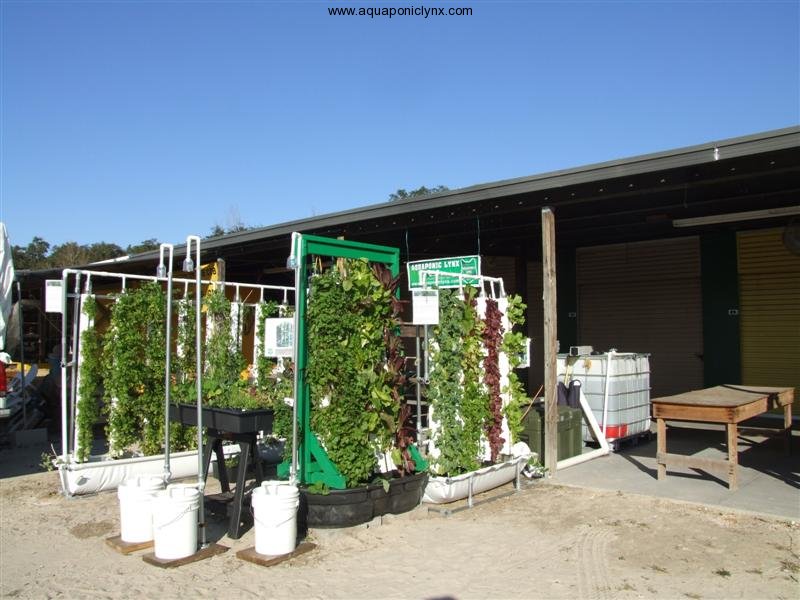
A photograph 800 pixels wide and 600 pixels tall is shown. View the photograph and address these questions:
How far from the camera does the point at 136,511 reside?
549cm

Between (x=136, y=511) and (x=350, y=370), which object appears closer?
(x=136, y=511)

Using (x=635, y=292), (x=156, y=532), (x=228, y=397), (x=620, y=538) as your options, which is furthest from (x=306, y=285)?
(x=635, y=292)

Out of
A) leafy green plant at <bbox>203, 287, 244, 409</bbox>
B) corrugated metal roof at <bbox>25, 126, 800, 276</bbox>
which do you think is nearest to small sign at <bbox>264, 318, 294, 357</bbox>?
leafy green plant at <bbox>203, 287, 244, 409</bbox>

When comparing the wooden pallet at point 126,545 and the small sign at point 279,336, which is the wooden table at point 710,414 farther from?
the wooden pallet at point 126,545

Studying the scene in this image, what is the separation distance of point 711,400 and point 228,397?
16.5 ft

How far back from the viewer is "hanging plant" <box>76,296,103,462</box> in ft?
24.0

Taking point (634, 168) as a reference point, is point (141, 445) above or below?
below

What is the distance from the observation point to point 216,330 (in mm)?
8500

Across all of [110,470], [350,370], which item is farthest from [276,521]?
[110,470]

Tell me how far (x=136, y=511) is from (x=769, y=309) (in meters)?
10.4

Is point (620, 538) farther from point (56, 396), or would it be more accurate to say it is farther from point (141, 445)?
point (56, 396)

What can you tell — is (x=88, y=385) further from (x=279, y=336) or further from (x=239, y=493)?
(x=239, y=493)

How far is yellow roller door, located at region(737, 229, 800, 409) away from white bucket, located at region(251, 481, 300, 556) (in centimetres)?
940

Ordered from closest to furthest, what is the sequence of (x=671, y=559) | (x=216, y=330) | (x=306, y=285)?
(x=671, y=559) < (x=306, y=285) < (x=216, y=330)
